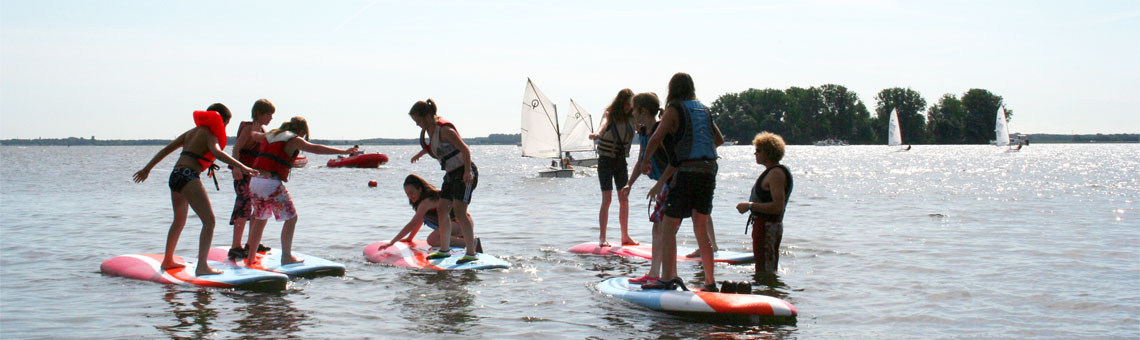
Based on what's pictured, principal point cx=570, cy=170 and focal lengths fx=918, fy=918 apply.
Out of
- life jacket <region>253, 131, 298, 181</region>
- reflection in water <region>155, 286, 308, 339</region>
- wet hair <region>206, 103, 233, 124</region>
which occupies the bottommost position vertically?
reflection in water <region>155, 286, 308, 339</region>

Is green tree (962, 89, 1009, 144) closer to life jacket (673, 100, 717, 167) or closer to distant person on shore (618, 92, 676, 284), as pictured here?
distant person on shore (618, 92, 676, 284)

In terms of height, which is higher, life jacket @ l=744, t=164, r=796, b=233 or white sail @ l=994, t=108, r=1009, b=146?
white sail @ l=994, t=108, r=1009, b=146

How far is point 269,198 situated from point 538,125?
38.5m

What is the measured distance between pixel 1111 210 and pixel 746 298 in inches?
653

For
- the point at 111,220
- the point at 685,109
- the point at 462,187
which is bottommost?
the point at 111,220

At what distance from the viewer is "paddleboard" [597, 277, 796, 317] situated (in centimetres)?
702

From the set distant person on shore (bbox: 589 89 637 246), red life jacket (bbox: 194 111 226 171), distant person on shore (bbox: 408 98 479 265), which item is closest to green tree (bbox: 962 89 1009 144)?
distant person on shore (bbox: 589 89 637 246)

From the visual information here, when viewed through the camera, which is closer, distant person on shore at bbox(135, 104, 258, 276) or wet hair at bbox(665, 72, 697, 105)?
wet hair at bbox(665, 72, 697, 105)

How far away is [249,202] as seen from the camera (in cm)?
938

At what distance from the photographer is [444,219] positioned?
976 cm

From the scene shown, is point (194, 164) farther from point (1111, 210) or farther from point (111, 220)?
point (1111, 210)

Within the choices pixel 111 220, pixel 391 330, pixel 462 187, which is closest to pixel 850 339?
pixel 391 330

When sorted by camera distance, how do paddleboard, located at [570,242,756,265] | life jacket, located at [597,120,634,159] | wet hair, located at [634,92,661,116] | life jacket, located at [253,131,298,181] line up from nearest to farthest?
wet hair, located at [634,92,661,116] < life jacket, located at [253,131,298,181] < life jacket, located at [597,120,634,159] < paddleboard, located at [570,242,756,265]

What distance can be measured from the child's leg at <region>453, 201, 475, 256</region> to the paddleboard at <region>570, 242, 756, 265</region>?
5.75 feet
